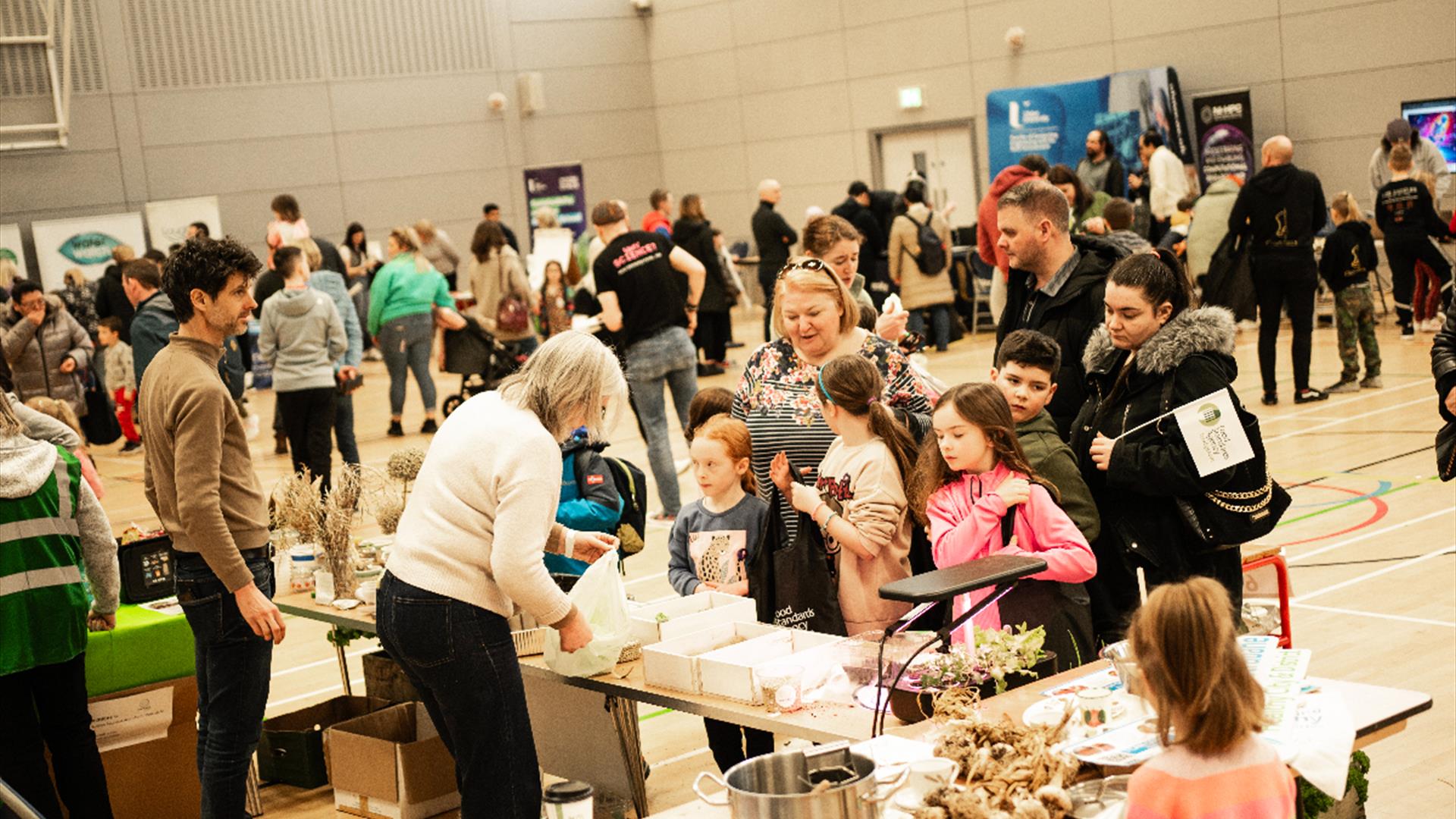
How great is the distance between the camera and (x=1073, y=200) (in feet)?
34.7

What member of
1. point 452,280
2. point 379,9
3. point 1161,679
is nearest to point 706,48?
point 379,9

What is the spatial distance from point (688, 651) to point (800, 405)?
0.98 meters

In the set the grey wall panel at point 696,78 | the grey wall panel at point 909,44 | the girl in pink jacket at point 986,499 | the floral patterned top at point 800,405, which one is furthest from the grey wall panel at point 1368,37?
the girl in pink jacket at point 986,499

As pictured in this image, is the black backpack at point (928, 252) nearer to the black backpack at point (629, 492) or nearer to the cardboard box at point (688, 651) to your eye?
the black backpack at point (629, 492)

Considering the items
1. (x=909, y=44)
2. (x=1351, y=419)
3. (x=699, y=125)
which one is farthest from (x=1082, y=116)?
(x=699, y=125)

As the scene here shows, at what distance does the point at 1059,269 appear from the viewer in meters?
4.67

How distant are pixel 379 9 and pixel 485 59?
1.62 meters

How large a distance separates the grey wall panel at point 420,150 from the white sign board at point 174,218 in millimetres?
2018

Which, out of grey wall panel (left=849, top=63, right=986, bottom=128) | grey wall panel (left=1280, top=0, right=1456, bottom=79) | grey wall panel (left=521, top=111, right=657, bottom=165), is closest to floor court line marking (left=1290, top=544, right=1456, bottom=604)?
grey wall panel (left=1280, top=0, right=1456, bottom=79)

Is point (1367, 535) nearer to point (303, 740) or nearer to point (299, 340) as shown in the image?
point (303, 740)

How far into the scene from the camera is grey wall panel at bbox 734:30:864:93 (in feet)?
65.1

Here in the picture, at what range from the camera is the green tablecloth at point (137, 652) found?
4727mm

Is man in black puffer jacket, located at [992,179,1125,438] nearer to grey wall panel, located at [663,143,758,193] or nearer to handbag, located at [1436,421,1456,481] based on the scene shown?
handbag, located at [1436,421,1456,481]

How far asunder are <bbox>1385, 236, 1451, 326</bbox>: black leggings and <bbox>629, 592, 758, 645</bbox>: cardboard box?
944 cm
